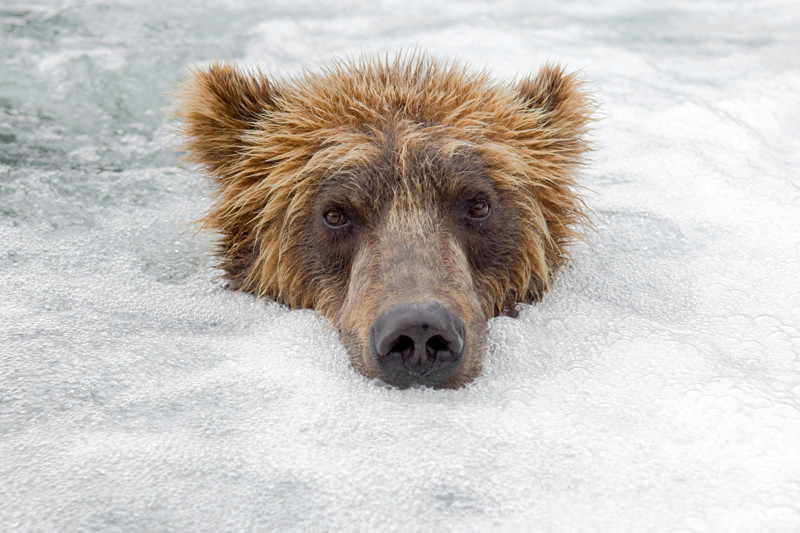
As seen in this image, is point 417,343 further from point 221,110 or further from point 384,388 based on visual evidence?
point 221,110

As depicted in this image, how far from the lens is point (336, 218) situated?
4371 millimetres

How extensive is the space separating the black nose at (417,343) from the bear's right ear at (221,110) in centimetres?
170

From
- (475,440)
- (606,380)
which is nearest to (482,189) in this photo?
(606,380)

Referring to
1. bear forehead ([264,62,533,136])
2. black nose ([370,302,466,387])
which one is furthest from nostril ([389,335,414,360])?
bear forehead ([264,62,533,136])

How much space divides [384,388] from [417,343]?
374mm

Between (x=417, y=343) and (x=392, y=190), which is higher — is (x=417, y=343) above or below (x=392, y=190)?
below

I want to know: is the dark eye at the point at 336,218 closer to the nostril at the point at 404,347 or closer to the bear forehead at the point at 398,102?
the bear forehead at the point at 398,102

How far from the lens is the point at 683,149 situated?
7.46 meters

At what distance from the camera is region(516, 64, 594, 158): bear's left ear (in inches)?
192

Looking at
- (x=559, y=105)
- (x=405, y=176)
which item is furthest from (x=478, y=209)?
(x=559, y=105)

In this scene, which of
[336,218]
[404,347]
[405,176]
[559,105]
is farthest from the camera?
[559,105]

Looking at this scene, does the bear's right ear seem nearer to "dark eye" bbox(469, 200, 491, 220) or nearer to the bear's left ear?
"dark eye" bbox(469, 200, 491, 220)

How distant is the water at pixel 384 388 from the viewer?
3.06m

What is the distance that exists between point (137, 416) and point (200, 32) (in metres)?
8.39
